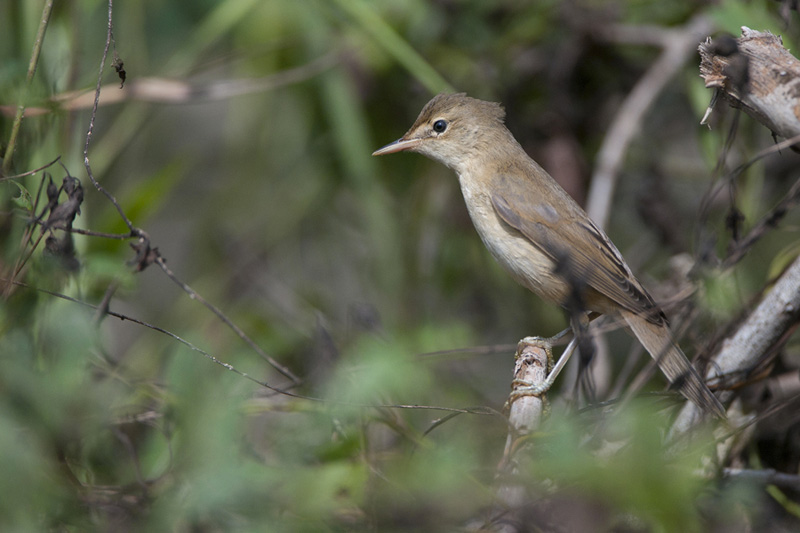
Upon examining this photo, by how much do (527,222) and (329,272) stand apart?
2.34 m

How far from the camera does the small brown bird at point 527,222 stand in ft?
9.60

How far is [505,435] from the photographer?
84.1 inches

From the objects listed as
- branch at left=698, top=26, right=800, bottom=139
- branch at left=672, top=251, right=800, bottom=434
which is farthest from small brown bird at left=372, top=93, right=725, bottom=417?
branch at left=698, top=26, right=800, bottom=139

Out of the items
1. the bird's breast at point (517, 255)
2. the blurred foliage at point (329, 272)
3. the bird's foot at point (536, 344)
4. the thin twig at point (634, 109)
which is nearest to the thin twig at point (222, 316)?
the blurred foliage at point (329, 272)

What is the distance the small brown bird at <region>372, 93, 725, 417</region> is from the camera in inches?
115

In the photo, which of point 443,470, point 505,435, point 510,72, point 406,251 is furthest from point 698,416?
point 510,72

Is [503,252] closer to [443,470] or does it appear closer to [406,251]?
[443,470]

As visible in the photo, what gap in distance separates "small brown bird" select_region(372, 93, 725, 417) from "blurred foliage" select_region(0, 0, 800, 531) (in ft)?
0.97

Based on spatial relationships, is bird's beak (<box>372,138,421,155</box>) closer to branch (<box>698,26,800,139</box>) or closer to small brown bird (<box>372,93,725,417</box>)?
small brown bird (<box>372,93,725,417</box>)

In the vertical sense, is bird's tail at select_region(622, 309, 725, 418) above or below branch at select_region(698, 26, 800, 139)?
below

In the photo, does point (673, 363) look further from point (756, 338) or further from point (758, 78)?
point (758, 78)

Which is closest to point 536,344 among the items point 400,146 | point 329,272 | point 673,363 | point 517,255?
→ point 517,255

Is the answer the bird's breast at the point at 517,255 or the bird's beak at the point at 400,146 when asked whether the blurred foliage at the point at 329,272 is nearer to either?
the bird's breast at the point at 517,255

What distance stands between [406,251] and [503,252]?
5.52ft
